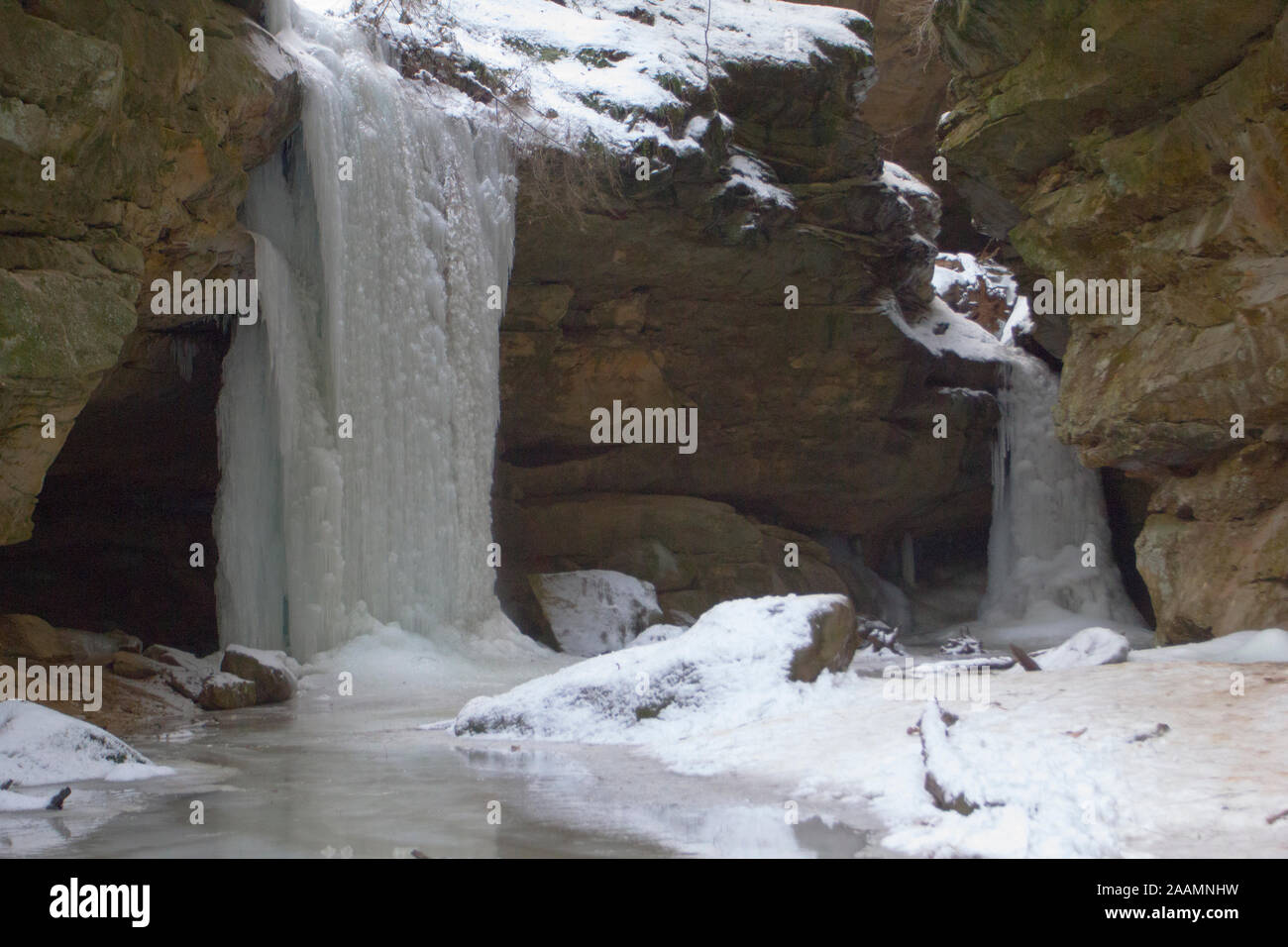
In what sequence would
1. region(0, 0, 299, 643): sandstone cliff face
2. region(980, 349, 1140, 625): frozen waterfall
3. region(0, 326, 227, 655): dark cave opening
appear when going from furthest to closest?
region(980, 349, 1140, 625): frozen waterfall, region(0, 326, 227, 655): dark cave opening, region(0, 0, 299, 643): sandstone cliff face

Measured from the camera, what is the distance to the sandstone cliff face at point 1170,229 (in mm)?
11758

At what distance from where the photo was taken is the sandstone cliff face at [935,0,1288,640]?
11758 mm

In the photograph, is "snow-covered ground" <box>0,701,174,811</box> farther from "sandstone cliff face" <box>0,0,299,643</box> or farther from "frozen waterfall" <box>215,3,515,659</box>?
A: "frozen waterfall" <box>215,3,515,659</box>

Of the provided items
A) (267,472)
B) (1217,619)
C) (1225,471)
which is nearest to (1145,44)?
(1225,471)

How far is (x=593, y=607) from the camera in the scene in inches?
712

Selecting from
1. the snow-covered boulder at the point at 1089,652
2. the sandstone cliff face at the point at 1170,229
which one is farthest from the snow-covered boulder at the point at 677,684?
the sandstone cliff face at the point at 1170,229

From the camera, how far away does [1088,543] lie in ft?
68.3

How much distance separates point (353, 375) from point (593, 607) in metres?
5.54

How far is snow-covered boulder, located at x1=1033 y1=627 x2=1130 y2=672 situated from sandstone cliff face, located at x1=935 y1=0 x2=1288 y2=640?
10.7 feet

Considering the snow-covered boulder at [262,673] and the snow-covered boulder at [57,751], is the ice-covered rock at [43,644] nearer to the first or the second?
the snow-covered boulder at [262,673]

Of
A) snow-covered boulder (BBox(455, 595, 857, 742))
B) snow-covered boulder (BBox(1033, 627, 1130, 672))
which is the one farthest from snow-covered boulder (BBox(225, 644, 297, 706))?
snow-covered boulder (BBox(1033, 627, 1130, 672))

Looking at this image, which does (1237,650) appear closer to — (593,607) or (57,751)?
(57,751)

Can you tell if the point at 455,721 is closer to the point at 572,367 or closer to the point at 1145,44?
the point at 1145,44

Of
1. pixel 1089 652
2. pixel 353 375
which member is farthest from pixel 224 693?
pixel 1089 652
